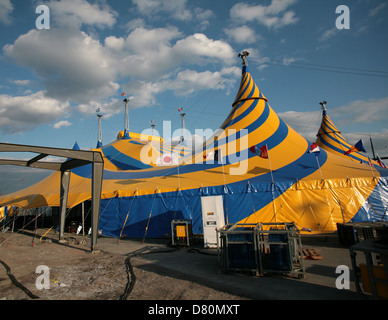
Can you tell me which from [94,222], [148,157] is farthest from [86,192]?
[148,157]

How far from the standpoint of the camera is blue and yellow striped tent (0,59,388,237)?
8.30 m

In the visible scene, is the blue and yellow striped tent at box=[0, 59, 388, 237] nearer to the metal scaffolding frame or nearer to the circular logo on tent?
the metal scaffolding frame

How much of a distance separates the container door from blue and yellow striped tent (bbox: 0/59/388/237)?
1509 millimetres

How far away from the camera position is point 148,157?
1797 centimetres

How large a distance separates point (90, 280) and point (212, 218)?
13.4 feet

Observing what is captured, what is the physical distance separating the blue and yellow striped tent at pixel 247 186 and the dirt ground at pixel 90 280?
3178mm

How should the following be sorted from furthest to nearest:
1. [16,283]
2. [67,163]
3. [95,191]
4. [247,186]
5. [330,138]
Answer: [330,138]
[67,163]
[247,186]
[95,191]
[16,283]

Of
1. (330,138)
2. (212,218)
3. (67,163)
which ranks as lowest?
(212,218)

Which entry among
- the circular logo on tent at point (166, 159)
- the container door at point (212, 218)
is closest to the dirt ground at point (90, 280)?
the container door at point (212, 218)

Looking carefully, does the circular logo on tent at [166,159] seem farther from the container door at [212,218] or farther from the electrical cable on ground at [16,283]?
the electrical cable on ground at [16,283]

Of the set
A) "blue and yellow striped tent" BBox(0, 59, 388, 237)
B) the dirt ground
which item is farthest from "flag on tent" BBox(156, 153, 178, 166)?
the dirt ground

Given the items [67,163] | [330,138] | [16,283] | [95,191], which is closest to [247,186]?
[95,191]

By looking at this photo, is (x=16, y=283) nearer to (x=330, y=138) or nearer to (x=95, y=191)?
(x=95, y=191)

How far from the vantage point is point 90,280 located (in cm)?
479
